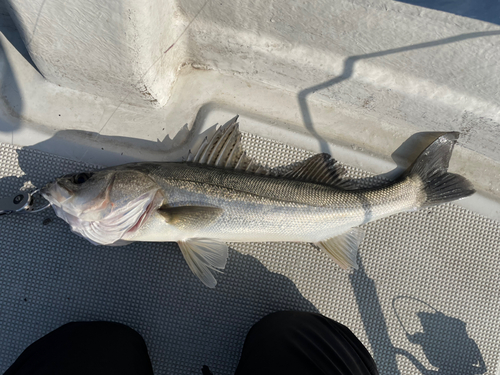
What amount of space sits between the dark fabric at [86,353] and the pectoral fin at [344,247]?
4.09 ft

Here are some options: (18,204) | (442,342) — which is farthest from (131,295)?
(442,342)

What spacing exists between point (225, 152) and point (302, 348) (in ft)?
3.88

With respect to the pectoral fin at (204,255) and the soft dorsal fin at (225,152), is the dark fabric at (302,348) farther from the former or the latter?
the soft dorsal fin at (225,152)

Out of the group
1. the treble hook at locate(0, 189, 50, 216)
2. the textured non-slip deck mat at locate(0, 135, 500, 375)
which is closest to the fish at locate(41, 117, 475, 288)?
the textured non-slip deck mat at locate(0, 135, 500, 375)

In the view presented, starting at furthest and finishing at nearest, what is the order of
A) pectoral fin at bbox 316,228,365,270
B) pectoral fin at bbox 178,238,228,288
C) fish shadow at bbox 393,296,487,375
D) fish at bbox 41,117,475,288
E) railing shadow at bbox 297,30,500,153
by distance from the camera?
fish shadow at bbox 393,296,487,375, pectoral fin at bbox 316,228,365,270, pectoral fin at bbox 178,238,228,288, fish at bbox 41,117,475,288, railing shadow at bbox 297,30,500,153

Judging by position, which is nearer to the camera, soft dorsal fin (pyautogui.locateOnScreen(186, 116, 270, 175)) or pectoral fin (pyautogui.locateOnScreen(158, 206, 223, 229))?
pectoral fin (pyautogui.locateOnScreen(158, 206, 223, 229))

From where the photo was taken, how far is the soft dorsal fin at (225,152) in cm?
180

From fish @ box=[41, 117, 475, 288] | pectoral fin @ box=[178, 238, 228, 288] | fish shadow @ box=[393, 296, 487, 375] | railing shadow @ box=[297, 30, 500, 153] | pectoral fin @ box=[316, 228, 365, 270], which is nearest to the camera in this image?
railing shadow @ box=[297, 30, 500, 153]

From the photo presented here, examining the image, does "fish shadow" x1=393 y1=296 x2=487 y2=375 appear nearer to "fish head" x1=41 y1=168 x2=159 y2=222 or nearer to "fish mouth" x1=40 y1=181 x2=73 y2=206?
"fish head" x1=41 y1=168 x2=159 y2=222

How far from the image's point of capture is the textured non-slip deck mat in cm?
192

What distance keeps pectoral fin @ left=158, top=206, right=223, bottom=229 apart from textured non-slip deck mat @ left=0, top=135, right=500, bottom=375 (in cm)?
38

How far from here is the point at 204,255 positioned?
1.76 m

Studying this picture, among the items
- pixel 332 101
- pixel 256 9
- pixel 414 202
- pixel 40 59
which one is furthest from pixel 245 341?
pixel 40 59

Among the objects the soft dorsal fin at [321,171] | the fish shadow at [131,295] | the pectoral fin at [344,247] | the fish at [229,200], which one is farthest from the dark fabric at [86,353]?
the soft dorsal fin at [321,171]
